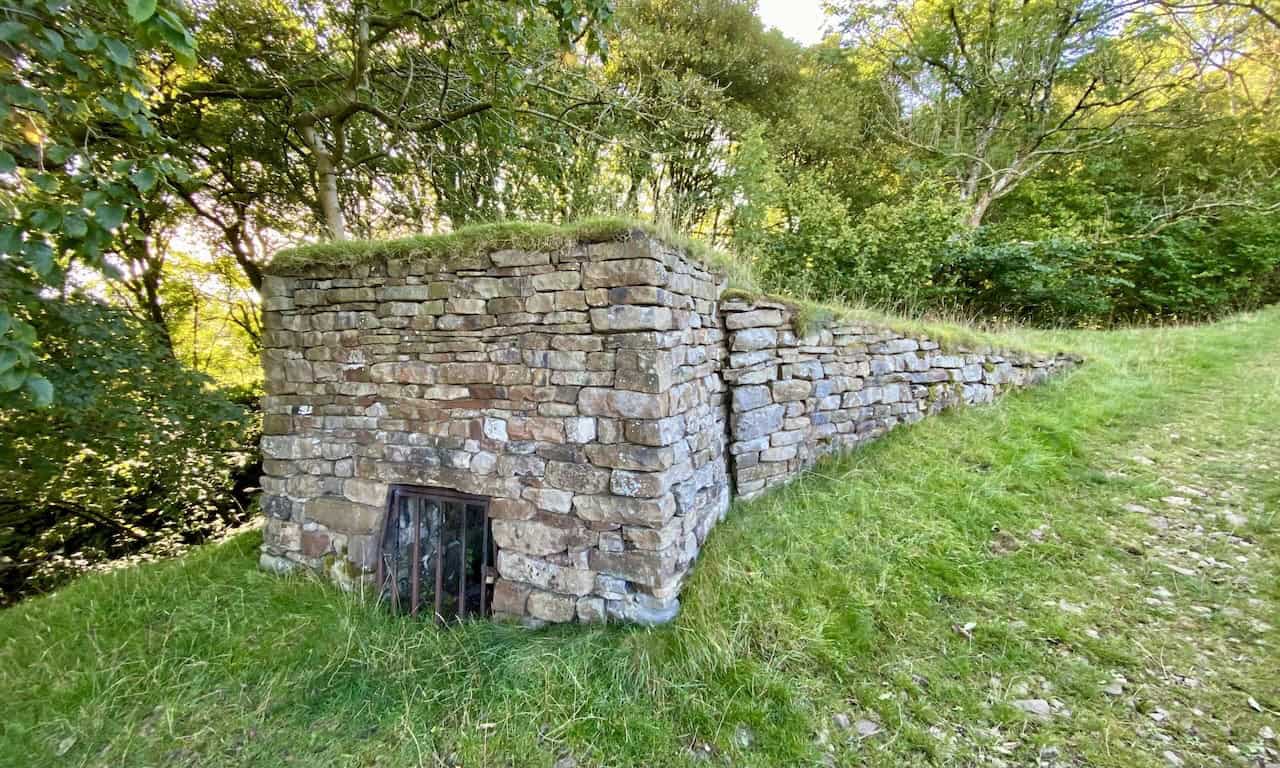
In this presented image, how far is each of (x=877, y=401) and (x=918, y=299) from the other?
14.6ft

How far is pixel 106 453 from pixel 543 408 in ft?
16.4

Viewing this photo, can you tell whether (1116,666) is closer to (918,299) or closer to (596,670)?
(596,670)

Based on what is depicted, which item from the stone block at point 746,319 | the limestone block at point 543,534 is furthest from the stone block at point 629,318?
the limestone block at point 543,534

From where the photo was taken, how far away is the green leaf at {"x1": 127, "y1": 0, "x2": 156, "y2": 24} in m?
1.34

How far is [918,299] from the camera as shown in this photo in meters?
8.11

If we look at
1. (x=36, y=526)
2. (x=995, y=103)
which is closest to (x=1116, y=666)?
(x=36, y=526)

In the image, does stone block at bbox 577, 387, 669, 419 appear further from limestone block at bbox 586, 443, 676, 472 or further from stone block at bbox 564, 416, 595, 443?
limestone block at bbox 586, 443, 676, 472

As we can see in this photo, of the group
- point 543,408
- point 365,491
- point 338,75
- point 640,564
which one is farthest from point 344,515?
point 338,75

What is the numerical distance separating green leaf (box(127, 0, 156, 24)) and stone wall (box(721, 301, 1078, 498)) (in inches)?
128

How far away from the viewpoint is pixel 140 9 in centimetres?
137

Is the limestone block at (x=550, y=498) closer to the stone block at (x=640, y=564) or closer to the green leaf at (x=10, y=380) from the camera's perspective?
the stone block at (x=640, y=564)

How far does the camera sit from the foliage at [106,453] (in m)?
4.07

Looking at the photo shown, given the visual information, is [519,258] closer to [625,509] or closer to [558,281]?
[558,281]

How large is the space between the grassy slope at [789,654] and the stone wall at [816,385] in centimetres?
43
